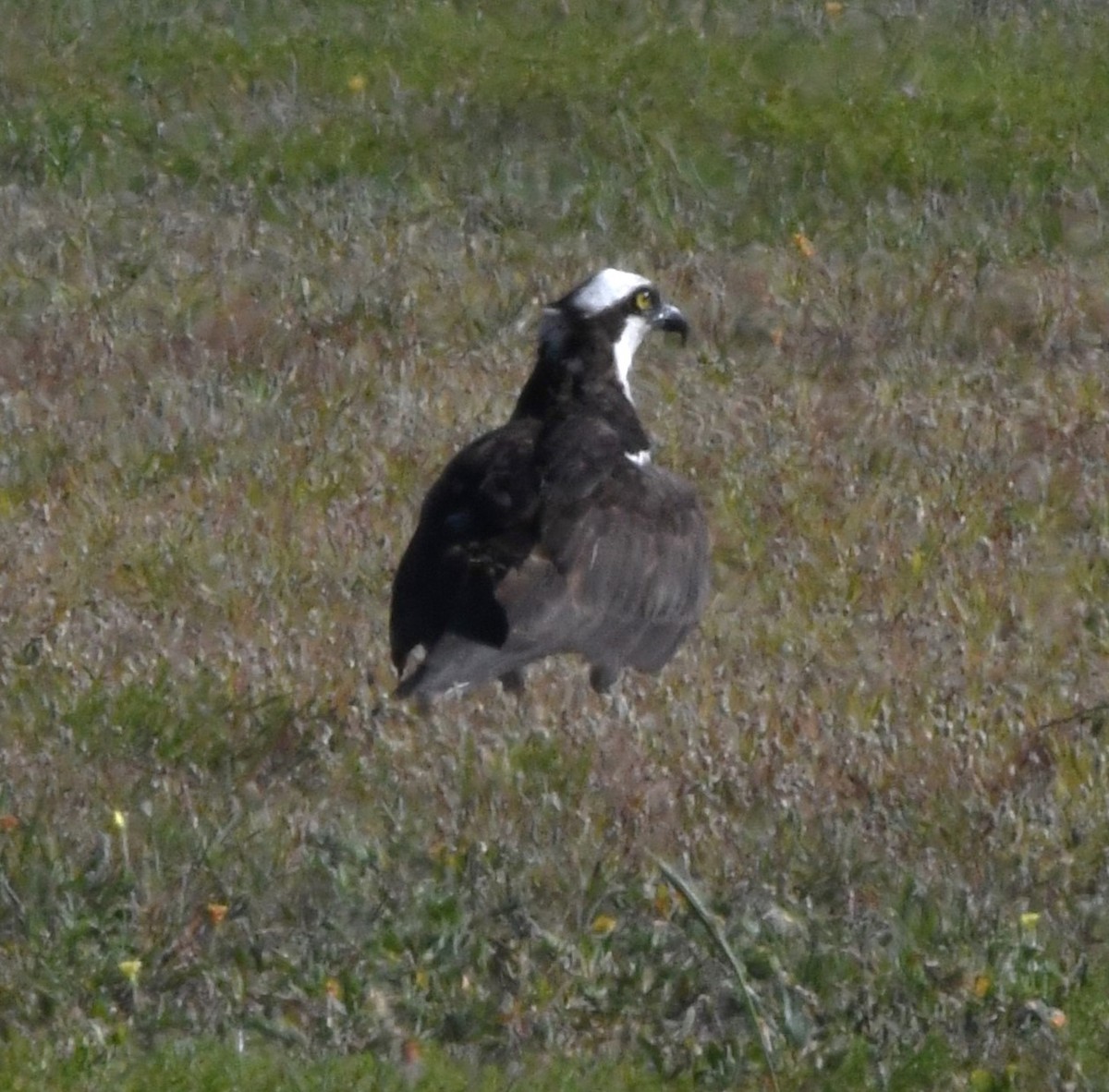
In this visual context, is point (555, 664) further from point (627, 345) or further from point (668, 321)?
point (668, 321)

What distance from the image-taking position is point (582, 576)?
8008 mm

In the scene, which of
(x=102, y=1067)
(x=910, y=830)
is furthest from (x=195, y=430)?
(x=102, y=1067)

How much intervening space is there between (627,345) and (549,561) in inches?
64.5

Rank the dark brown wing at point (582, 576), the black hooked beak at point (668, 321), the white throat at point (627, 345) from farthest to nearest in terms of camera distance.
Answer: the black hooked beak at point (668, 321) < the white throat at point (627, 345) < the dark brown wing at point (582, 576)

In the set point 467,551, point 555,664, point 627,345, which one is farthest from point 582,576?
point 627,345

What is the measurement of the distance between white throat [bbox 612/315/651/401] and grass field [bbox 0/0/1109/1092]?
28.1 inches

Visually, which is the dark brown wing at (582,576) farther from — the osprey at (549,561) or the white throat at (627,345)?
the white throat at (627,345)

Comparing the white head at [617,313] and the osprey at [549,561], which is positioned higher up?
the white head at [617,313]

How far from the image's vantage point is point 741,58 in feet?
51.8

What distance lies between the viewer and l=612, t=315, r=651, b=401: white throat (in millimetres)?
9297

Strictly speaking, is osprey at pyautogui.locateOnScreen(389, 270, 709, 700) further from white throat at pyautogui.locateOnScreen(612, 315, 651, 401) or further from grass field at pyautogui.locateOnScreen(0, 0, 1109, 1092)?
white throat at pyautogui.locateOnScreen(612, 315, 651, 401)

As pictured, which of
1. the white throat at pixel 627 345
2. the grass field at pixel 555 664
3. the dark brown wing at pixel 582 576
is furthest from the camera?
the white throat at pixel 627 345

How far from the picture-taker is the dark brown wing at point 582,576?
773 cm

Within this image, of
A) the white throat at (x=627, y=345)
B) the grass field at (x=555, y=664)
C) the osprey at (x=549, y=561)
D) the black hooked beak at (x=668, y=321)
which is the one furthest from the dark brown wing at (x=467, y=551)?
the black hooked beak at (x=668, y=321)
